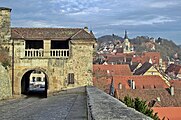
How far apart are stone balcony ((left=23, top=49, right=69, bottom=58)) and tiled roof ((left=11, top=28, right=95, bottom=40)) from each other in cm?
113

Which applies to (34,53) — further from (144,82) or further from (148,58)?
(148,58)

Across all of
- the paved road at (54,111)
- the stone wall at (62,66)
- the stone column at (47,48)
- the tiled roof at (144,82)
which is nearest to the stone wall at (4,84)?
the stone wall at (62,66)

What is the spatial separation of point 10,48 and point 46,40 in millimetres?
3050

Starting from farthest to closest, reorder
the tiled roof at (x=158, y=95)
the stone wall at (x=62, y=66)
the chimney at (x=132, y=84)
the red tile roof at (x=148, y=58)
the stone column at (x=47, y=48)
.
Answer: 1. the red tile roof at (x=148, y=58)
2. the chimney at (x=132, y=84)
3. the tiled roof at (x=158, y=95)
4. the stone column at (x=47, y=48)
5. the stone wall at (x=62, y=66)

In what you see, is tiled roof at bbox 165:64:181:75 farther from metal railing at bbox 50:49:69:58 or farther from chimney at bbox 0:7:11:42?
chimney at bbox 0:7:11:42

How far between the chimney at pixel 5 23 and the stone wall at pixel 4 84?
2908 millimetres

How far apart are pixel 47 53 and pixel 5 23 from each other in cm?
429

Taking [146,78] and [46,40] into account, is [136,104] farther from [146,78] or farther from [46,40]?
[146,78]

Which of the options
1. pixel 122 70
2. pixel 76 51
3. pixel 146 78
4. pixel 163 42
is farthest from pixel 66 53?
pixel 163 42

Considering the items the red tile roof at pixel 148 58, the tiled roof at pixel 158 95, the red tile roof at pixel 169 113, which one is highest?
the red tile roof at pixel 148 58

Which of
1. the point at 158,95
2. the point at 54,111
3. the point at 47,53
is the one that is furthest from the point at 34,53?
the point at 158,95

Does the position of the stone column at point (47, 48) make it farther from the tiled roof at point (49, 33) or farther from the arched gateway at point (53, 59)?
the tiled roof at point (49, 33)

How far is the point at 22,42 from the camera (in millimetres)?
31281

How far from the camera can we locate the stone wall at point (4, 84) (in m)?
29.4
